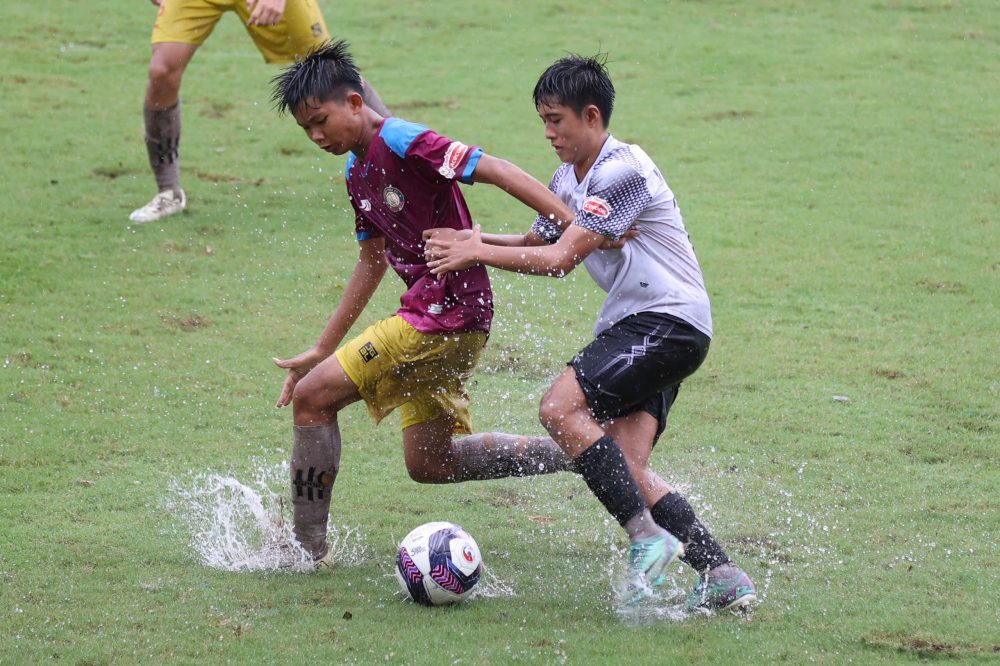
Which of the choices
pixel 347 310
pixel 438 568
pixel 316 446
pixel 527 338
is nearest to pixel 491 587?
pixel 438 568

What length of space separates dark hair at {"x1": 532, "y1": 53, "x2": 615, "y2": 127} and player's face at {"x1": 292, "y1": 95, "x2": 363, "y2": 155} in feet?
2.27

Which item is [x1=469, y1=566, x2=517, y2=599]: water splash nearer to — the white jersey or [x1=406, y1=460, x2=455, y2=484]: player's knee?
[x1=406, y1=460, x2=455, y2=484]: player's knee

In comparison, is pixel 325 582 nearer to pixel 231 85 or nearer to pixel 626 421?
pixel 626 421

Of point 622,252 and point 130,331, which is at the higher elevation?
point 622,252

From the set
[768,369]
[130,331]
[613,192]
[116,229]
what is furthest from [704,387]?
[116,229]

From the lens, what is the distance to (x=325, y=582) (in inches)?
193

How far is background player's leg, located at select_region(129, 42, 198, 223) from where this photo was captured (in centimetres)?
866

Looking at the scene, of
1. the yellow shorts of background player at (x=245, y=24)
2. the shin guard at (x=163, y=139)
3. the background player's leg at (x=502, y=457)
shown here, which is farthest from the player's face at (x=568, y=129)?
the shin guard at (x=163, y=139)

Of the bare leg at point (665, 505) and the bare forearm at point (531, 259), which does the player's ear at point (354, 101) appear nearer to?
the bare forearm at point (531, 259)

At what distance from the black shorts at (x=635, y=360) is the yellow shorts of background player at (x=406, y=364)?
1.69 ft

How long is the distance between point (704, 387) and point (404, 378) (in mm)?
2553

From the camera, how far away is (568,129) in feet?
15.4

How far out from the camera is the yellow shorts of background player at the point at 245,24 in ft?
28.5

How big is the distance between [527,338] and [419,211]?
111 inches
